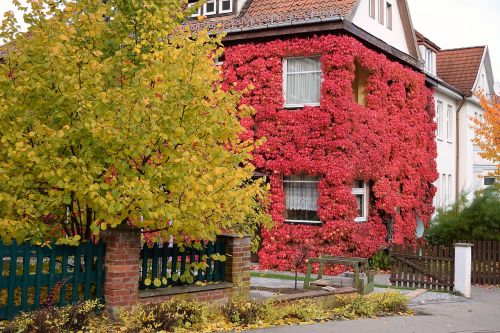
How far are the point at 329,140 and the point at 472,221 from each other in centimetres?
489

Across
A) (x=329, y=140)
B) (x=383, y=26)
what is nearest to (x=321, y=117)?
(x=329, y=140)

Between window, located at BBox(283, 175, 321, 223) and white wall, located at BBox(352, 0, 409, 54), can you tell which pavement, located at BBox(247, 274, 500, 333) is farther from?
white wall, located at BBox(352, 0, 409, 54)

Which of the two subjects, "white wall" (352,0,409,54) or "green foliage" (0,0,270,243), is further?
"white wall" (352,0,409,54)

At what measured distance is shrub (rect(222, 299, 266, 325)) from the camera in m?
9.13

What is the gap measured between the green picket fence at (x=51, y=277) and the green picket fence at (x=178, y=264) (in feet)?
2.36

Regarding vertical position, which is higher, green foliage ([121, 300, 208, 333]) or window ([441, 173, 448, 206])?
window ([441, 173, 448, 206])

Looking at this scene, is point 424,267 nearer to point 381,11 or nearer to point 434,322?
point 434,322

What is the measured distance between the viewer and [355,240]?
1864 cm

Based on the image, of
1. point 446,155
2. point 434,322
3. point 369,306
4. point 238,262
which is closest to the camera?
point 238,262

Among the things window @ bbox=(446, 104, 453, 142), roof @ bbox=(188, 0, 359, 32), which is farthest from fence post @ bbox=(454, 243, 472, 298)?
window @ bbox=(446, 104, 453, 142)

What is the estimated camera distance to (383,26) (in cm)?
2258

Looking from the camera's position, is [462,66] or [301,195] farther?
[462,66]

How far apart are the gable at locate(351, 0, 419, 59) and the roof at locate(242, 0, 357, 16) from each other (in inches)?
23.5

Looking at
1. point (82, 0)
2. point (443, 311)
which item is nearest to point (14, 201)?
point (82, 0)
